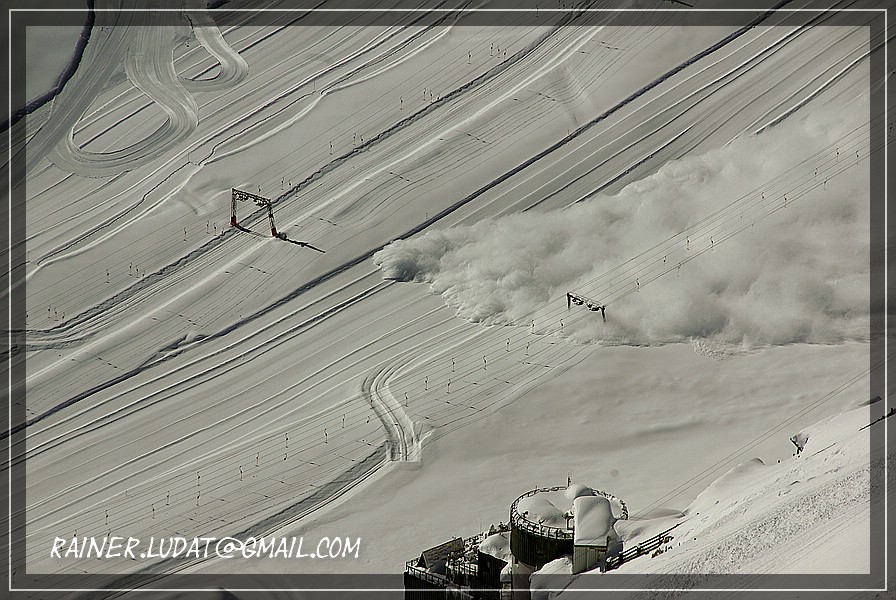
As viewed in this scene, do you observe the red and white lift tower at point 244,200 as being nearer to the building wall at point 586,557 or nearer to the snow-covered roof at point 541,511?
the snow-covered roof at point 541,511

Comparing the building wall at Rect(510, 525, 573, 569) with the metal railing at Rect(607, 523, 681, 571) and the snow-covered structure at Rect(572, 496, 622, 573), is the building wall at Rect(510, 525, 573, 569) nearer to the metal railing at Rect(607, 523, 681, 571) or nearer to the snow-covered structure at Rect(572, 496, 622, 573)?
the snow-covered structure at Rect(572, 496, 622, 573)

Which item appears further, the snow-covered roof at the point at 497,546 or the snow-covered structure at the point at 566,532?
the snow-covered roof at the point at 497,546

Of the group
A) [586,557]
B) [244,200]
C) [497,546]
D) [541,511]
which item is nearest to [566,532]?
[586,557]

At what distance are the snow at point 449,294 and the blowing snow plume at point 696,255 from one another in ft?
0.39

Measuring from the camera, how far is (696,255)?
5338 centimetres

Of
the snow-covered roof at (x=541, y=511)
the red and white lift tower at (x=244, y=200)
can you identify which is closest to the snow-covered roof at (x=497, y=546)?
the snow-covered roof at (x=541, y=511)

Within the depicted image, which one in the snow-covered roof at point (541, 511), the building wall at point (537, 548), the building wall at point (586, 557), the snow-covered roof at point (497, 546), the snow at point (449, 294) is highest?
the snow at point (449, 294)

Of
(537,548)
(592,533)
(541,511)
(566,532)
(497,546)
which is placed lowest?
(537,548)

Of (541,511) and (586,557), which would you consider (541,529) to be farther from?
(586,557)

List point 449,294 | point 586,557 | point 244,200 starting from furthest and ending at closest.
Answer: point 244,200, point 449,294, point 586,557

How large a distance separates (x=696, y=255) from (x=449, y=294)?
944cm

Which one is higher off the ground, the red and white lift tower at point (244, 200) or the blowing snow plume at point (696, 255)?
the red and white lift tower at point (244, 200)

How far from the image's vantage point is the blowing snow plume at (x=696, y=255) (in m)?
51.1

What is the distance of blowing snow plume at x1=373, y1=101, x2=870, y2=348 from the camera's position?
168 feet
